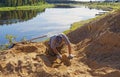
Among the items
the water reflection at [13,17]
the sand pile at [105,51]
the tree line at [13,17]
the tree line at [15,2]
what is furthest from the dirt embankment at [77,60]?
the tree line at [15,2]

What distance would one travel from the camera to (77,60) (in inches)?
524

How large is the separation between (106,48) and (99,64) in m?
1.29

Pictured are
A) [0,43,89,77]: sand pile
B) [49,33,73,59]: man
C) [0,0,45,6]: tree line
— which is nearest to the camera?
[0,43,89,77]: sand pile

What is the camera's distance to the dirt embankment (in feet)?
38.2

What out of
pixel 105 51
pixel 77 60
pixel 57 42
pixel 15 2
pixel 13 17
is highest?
pixel 57 42

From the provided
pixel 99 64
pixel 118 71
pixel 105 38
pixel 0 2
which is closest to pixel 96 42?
pixel 105 38

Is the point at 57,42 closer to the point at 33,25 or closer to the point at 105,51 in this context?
the point at 105,51

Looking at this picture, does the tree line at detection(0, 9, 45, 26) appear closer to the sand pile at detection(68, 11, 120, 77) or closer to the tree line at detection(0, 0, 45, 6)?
the tree line at detection(0, 0, 45, 6)

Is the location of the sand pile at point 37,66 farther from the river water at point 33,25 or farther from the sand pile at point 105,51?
the river water at point 33,25

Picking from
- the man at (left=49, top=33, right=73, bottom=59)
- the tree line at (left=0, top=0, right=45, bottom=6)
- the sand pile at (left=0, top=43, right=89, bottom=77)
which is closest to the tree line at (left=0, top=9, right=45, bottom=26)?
the tree line at (left=0, top=0, right=45, bottom=6)

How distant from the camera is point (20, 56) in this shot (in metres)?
13.7

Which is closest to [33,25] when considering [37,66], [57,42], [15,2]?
[57,42]

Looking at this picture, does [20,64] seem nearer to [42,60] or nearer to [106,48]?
[42,60]

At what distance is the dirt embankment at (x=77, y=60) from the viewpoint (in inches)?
458
